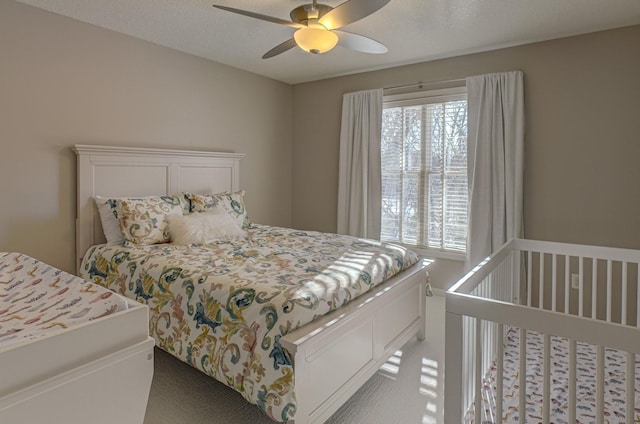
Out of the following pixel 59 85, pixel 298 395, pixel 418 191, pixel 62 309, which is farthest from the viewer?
pixel 418 191

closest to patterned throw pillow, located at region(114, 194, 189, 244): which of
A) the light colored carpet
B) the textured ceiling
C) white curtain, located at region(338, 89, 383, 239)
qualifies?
the light colored carpet

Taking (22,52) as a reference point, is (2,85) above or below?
below

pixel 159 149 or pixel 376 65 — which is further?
pixel 376 65

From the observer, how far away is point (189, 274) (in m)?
2.13

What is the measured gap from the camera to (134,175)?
3.24 metres

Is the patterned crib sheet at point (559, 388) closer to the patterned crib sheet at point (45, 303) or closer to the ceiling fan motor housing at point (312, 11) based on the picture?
the patterned crib sheet at point (45, 303)

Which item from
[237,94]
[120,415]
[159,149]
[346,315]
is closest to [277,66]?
[237,94]

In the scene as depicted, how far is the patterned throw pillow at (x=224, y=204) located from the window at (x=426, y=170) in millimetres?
1648

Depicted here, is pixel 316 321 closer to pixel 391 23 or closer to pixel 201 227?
pixel 201 227

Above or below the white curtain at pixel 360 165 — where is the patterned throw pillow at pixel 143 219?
below

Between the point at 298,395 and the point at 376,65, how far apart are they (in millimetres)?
3499

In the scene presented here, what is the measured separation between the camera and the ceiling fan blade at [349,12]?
2025 mm

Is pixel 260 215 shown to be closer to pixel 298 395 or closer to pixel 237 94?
pixel 237 94

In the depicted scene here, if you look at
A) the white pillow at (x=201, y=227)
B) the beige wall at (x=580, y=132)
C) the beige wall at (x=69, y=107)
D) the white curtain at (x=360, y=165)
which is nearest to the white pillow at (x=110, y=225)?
the beige wall at (x=69, y=107)
